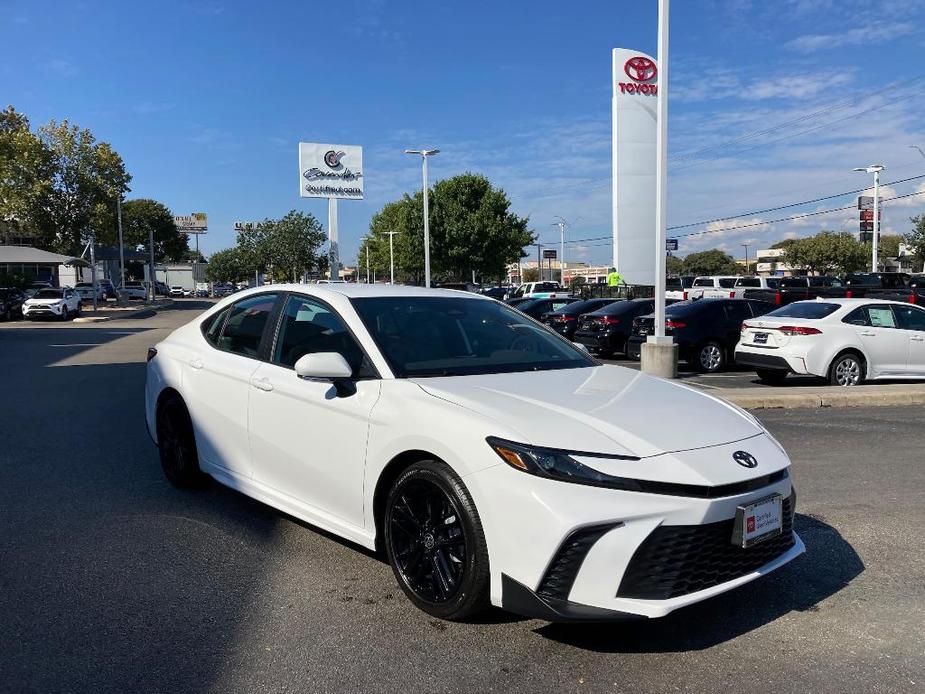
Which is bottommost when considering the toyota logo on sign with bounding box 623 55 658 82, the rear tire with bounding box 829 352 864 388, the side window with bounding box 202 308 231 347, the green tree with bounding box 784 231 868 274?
the rear tire with bounding box 829 352 864 388

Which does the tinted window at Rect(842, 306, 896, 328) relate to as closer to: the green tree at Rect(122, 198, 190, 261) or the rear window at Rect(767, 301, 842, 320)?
the rear window at Rect(767, 301, 842, 320)

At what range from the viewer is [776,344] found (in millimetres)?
12031

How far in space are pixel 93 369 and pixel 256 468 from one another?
11644mm

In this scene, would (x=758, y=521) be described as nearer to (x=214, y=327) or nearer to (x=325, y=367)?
(x=325, y=367)

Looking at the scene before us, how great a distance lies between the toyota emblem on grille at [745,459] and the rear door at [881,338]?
9933 millimetres

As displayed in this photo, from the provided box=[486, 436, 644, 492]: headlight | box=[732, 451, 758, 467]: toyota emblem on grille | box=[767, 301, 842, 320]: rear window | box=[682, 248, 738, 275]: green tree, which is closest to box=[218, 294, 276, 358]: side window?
box=[486, 436, 644, 492]: headlight

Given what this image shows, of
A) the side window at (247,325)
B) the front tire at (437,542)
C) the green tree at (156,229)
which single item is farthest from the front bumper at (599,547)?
the green tree at (156,229)

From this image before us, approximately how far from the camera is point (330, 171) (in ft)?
182

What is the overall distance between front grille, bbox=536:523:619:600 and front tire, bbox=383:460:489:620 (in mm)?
311

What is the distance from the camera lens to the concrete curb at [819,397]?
33.0 ft

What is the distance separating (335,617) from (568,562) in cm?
129

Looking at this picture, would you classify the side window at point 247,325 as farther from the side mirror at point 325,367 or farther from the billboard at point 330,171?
the billboard at point 330,171

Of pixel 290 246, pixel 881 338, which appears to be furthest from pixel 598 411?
pixel 290 246

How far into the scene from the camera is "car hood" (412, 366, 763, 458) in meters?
3.19
